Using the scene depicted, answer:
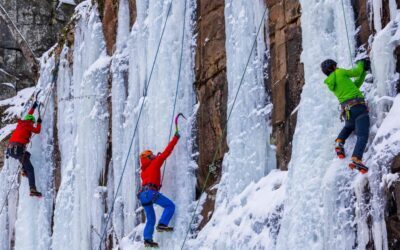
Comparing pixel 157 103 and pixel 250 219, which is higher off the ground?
pixel 157 103

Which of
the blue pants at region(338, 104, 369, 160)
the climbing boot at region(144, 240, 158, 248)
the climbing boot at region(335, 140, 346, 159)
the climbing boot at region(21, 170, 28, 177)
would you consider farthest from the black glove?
the climbing boot at region(21, 170, 28, 177)

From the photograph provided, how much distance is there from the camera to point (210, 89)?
9.98m

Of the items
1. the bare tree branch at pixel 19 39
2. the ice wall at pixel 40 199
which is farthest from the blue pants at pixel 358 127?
the bare tree branch at pixel 19 39

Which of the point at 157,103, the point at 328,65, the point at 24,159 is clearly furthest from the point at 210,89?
the point at 24,159

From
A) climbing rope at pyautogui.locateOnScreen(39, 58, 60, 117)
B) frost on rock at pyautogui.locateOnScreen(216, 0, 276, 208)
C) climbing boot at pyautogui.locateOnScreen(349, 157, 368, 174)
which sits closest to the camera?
climbing boot at pyautogui.locateOnScreen(349, 157, 368, 174)

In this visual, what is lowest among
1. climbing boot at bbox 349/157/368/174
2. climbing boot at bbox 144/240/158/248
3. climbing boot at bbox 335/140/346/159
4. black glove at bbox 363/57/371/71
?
climbing boot at bbox 144/240/158/248

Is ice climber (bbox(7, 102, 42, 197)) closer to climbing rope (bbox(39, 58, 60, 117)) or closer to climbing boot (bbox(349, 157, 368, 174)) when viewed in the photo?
climbing rope (bbox(39, 58, 60, 117))

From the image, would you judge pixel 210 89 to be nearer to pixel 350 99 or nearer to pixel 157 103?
pixel 157 103

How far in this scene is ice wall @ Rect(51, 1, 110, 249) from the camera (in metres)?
12.0

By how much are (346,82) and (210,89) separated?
8.64ft

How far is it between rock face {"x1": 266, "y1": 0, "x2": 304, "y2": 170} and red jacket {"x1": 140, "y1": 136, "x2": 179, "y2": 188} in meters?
1.33

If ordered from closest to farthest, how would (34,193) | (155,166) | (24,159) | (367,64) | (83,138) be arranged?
(367,64), (155,166), (83,138), (34,193), (24,159)

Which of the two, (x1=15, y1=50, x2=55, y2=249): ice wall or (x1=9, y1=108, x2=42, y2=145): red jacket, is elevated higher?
(x1=9, y1=108, x2=42, y2=145): red jacket

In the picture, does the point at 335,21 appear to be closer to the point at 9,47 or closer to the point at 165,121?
the point at 165,121
